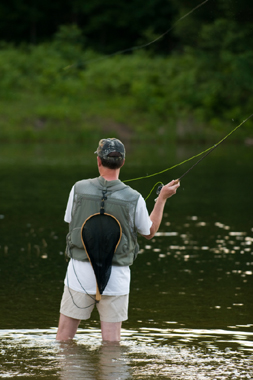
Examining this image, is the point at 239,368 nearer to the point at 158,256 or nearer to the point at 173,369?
the point at 173,369

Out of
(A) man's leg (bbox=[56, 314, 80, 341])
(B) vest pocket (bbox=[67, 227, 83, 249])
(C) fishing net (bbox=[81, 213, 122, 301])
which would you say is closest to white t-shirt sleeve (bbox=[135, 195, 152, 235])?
(C) fishing net (bbox=[81, 213, 122, 301])

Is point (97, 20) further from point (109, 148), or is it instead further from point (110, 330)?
point (110, 330)

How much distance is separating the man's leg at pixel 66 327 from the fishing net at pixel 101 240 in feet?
1.53

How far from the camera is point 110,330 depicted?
486 centimetres

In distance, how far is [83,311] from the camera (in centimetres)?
477

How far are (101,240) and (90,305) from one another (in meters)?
0.48

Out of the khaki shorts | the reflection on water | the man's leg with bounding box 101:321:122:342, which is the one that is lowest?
the reflection on water

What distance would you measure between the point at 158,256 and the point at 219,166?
13730mm

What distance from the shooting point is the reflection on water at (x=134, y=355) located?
4688 mm

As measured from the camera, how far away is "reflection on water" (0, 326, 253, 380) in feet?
15.4

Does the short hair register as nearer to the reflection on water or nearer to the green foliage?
the reflection on water

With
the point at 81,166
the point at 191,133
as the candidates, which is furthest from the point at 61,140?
the point at 81,166

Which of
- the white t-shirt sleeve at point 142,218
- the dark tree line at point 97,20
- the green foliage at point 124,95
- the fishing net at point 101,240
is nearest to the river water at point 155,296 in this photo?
the fishing net at point 101,240

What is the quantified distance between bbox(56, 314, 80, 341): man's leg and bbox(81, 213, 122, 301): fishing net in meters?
0.47
